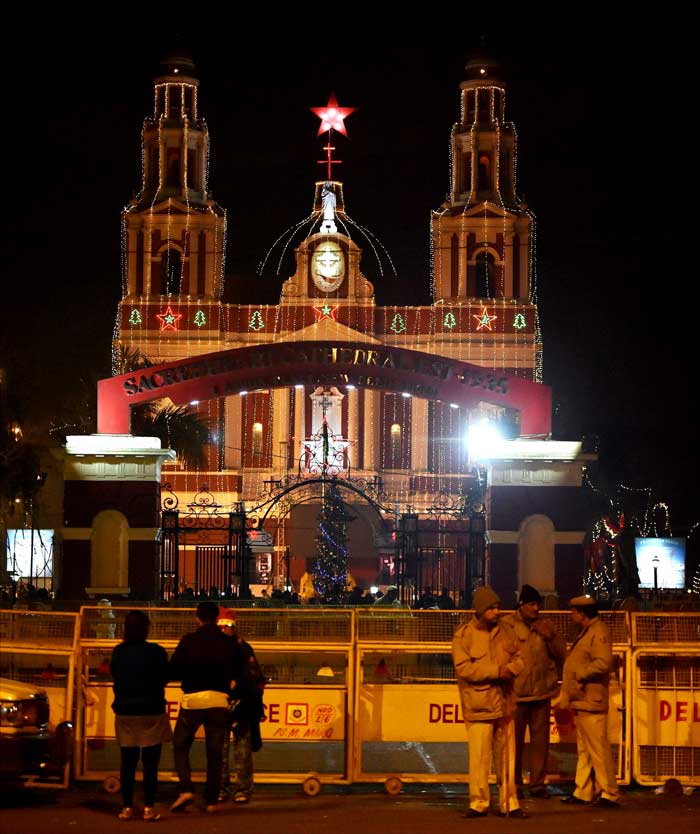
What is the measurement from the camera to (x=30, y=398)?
4072 cm

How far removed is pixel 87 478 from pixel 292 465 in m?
38.0

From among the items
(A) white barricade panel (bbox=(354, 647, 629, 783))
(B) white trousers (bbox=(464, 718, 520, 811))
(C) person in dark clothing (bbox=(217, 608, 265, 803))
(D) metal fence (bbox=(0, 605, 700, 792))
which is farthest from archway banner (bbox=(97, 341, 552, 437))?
(B) white trousers (bbox=(464, 718, 520, 811))

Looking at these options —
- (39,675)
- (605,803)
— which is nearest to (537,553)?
(39,675)

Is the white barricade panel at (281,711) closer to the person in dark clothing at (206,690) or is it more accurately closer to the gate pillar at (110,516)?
the person in dark clothing at (206,690)

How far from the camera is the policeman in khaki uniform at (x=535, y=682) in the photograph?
13664mm

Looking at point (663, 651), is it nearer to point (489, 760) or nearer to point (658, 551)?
point (489, 760)

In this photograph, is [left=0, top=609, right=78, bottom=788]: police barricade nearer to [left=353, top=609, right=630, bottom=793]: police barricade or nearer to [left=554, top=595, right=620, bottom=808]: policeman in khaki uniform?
[left=353, top=609, right=630, bottom=793]: police barricade

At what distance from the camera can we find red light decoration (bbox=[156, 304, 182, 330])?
66438mm

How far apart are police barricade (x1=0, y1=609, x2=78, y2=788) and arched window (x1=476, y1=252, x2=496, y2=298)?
53.9 meters

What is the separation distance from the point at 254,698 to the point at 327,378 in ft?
49.6

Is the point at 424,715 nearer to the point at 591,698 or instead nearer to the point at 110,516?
the point at 591,698

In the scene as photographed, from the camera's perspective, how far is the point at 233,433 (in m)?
66.9

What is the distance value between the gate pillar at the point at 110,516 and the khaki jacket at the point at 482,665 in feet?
49.7

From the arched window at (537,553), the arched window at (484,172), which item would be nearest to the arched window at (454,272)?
the arched window at (484,172)
